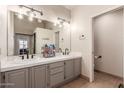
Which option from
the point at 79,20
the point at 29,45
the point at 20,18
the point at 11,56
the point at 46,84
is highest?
the point at 79,20

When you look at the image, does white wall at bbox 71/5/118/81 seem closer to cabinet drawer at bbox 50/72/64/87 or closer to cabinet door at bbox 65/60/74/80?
cabinet door at bbox 65/60/74/80

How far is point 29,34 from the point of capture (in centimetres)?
235

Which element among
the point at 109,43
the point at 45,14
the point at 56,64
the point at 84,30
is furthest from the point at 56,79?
the point at 109,43

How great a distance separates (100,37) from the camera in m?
3.49

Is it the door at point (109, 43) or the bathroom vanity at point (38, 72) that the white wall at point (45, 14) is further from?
the door at point (109, 43)

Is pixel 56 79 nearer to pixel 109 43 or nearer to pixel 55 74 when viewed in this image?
pixel 55 74

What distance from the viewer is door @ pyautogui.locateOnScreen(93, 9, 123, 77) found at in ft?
9.50

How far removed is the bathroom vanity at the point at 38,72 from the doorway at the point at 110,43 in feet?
4.20

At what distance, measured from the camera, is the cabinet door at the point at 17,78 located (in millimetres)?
1452

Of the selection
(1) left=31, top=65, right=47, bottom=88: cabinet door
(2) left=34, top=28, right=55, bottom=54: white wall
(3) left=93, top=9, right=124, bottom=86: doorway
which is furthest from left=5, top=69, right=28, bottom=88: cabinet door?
(3) left=93, top=9, right=124, bottom=86: doorway

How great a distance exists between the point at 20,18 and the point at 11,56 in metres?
0.95

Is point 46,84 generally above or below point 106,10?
below

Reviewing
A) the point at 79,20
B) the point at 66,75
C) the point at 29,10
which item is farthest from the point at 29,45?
the point at 79,20

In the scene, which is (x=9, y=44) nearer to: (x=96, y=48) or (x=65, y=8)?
(x=65, y=8)
